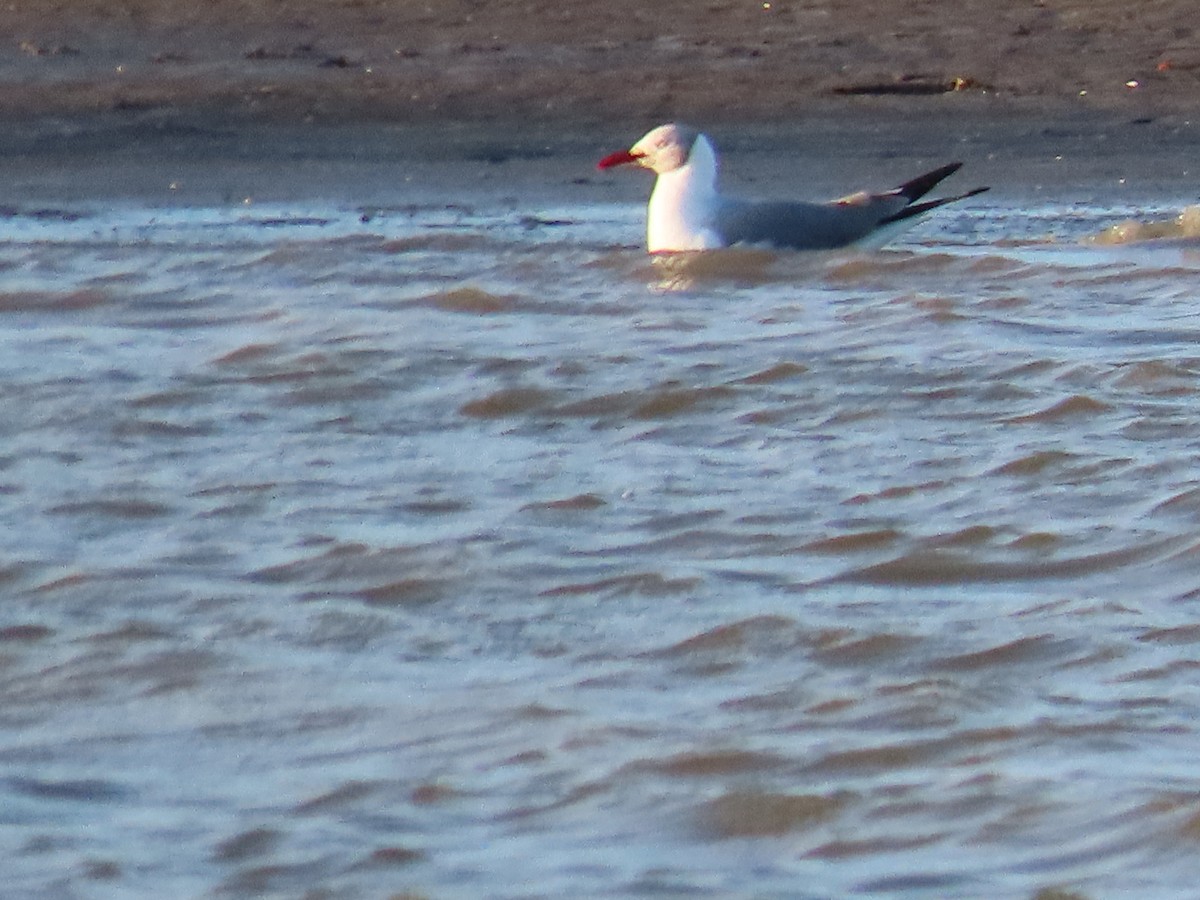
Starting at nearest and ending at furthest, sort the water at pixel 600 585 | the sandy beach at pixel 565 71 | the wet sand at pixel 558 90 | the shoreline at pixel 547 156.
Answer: the water at pixel 600 585
the shoreline at pixel 547 156
the wet sand at pixel 558 90
the sandy beach at pixel 565 71

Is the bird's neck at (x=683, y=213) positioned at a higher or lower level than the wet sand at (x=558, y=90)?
lower

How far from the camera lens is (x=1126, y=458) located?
468cm

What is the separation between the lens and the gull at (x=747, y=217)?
7.06m

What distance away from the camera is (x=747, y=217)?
7.05m

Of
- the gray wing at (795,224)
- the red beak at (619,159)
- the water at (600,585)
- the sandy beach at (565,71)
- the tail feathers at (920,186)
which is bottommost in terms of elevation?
the water at (600,585)

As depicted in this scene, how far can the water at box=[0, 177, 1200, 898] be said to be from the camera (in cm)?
284

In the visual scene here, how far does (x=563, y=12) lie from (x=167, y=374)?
5.65 m

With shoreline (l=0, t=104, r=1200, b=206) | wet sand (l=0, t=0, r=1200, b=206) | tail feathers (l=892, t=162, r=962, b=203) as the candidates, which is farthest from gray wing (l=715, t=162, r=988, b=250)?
wet sand (l=0, t=0, r=1200, b=206)

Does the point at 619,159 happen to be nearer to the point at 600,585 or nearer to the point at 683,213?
the point at 683,213

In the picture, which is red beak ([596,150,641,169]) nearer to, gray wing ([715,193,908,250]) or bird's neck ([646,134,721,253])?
bird's neck ([646,134,721,253])

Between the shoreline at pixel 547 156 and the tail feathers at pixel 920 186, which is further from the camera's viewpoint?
the shoreline at pixel 547 156

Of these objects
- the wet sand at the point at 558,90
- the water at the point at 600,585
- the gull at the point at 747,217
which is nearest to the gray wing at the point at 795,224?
the gull at the point at 747,217

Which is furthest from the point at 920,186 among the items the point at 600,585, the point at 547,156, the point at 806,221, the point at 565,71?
the point at 600,585

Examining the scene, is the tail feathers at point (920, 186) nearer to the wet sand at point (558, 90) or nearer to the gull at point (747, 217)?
the gull at point (747, 217)
